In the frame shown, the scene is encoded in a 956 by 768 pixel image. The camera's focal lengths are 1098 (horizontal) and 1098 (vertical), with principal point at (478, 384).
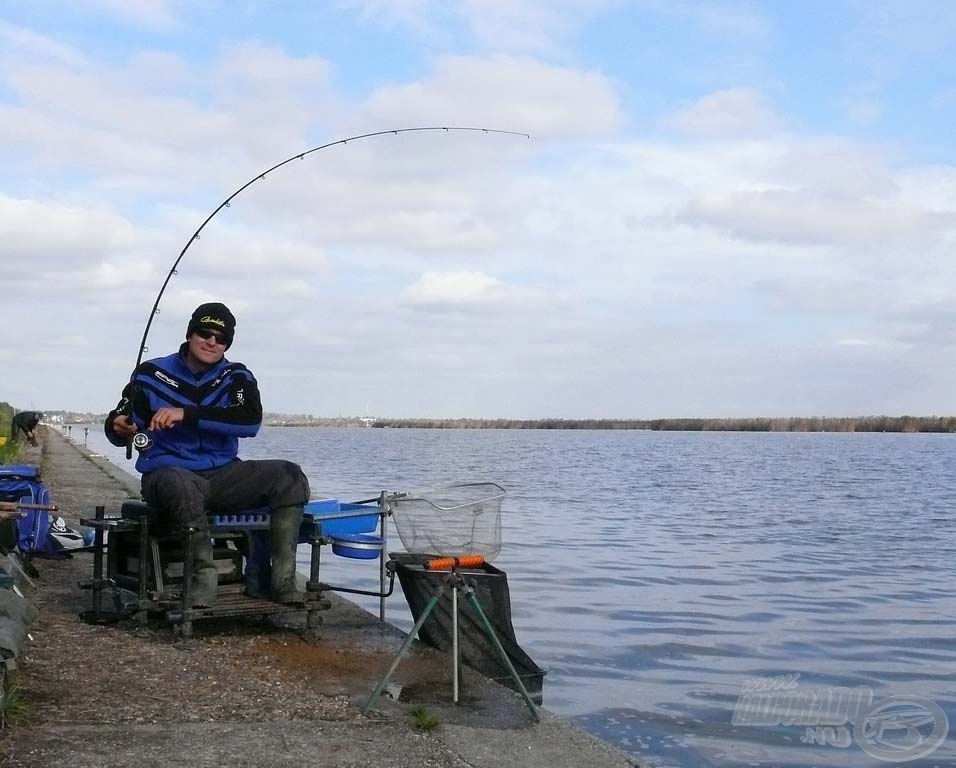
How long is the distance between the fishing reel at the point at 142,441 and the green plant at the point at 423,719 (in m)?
2.09

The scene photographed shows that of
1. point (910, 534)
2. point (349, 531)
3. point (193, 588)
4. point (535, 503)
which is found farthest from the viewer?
point (535, 503)

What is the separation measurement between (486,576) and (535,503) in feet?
52.6

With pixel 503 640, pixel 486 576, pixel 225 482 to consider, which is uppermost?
pixel 225 482

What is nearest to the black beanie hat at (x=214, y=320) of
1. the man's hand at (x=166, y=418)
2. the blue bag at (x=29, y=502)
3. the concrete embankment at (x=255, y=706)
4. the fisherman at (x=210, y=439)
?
the fisherman at (x=210, y=439)

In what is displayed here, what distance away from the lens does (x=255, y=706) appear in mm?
4555

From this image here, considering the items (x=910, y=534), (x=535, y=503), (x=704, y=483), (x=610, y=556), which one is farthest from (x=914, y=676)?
(x=704, y=483)

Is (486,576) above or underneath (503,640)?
above

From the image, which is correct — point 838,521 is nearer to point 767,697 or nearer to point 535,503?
point 535,503

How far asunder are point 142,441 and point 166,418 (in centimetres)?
Result: 26

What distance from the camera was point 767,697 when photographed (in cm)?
685

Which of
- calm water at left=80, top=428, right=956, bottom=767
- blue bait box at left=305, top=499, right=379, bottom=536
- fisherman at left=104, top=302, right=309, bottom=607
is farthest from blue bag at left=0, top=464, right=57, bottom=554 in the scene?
calm water at left=80, top=428, right=956, bottom=767

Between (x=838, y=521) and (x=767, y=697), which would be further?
(x=838, y=521)

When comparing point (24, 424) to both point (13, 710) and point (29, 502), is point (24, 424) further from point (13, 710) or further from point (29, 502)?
point (13, 710)

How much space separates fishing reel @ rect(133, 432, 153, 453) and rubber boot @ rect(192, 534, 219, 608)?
0.57 metres
